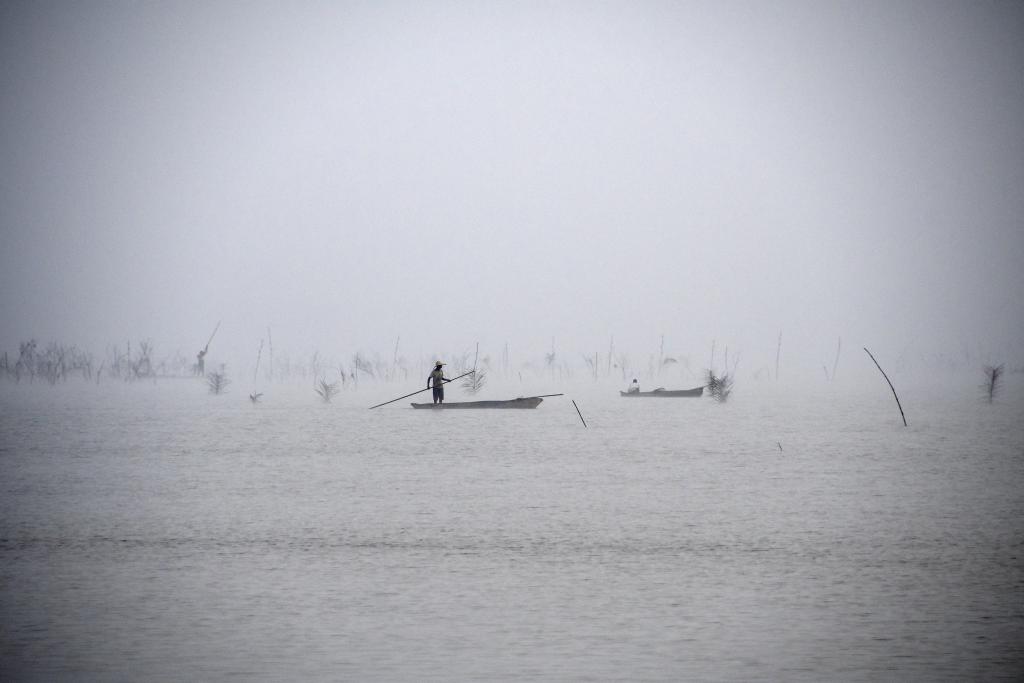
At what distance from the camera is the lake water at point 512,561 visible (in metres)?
6.70

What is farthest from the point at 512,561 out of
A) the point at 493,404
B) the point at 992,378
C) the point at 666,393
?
the point at 992,378

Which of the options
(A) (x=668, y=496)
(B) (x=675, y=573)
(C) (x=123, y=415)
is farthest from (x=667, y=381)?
(B) (x=675, y=573)

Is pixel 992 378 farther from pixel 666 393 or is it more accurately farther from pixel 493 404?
pixel 493 404

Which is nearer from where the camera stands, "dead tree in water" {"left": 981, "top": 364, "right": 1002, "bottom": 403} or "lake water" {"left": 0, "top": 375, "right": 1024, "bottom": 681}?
"lake water" {"left": 0, "top": 375, "right": 1024, "bottom": 681}

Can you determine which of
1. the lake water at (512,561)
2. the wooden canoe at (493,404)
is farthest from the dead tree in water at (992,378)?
the wooden canoe at (493,404)

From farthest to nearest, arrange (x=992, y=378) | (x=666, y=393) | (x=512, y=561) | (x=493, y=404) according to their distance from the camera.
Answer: (x=666, y=393) → (x=992, y=378) → (x=493, y=404) → (x=512, y=561)

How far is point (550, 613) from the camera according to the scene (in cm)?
775

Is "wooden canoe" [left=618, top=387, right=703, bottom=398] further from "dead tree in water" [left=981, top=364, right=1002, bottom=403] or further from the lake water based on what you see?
the lake water

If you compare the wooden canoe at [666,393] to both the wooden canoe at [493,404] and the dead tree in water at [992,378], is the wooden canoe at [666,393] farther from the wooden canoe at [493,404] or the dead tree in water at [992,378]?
the dead tree in water at [992,378]

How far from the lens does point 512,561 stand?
31.7 ft

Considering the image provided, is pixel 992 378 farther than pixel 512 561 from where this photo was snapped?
Yes

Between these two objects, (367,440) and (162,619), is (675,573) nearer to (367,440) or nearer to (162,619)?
(162,619)

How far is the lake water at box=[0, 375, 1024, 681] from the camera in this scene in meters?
6.70

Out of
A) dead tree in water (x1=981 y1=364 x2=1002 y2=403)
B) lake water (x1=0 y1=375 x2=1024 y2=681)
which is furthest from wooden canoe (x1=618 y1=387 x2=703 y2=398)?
lake water (x1=0 y1=375 x2=1024 y2=681)
